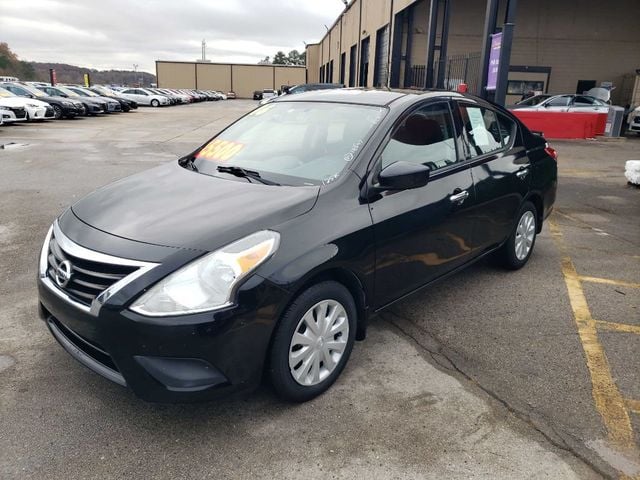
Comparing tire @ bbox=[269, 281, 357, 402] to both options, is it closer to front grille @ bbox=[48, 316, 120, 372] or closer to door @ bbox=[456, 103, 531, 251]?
front grille @ bbox=[48, 316, 120, 372]

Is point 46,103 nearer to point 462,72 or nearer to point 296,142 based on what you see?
point 462,72

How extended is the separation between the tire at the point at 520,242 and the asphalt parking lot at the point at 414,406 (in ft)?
0.49

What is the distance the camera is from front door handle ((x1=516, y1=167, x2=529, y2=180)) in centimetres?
455

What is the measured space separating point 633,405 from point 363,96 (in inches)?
101

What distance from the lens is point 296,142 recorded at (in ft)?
11.9

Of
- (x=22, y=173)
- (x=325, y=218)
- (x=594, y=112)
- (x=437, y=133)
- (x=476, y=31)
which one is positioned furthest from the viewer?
(x=476, y=31)

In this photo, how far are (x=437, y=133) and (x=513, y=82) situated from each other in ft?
82.6

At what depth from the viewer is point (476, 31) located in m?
26.2

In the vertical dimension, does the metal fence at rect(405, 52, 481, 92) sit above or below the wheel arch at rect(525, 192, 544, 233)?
above

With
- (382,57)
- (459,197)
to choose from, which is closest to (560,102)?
(382,57)

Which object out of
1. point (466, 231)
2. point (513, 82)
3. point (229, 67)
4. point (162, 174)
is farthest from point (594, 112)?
point (229, 67)

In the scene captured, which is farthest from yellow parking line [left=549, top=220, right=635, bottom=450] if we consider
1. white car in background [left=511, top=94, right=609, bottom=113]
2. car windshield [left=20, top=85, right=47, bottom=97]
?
car windshield [left=20, top=85, right=47, bottom=97]

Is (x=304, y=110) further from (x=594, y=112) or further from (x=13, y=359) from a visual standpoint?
(x=594, y=112)

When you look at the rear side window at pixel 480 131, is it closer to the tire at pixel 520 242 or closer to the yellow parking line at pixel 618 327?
the tire at pixel 520 242
